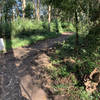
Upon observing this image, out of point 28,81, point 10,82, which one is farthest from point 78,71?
point 10,82

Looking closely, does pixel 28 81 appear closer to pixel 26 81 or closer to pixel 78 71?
pixel 26 81

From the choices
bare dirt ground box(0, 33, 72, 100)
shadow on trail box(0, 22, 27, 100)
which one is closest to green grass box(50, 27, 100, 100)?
bare dirt ground box(0, 33, 72, 100)

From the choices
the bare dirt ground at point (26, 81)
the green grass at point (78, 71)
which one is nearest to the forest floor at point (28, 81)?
the bare dirt ground at point (26, 81)

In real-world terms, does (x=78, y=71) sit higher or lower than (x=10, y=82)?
higher

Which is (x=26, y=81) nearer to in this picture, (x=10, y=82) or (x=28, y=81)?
(x=28, y=81)

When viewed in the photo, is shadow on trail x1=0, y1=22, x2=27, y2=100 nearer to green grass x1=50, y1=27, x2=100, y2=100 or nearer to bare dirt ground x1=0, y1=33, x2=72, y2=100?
bare dirt ground x1=0, y1=33, x2=72, y2=100

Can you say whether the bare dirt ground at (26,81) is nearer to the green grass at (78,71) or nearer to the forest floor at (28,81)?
the forest floor at (28,81)

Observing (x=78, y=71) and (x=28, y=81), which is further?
(x=78, y=71)

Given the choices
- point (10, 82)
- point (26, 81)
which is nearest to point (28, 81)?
point (26, 81)

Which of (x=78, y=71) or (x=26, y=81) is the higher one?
(x=78, y=71)

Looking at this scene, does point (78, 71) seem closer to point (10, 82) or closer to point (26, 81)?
point (26, 81)

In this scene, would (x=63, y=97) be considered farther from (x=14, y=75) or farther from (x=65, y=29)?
(x=65, y=29)

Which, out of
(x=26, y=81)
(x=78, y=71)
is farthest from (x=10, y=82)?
(x=78, y=71)

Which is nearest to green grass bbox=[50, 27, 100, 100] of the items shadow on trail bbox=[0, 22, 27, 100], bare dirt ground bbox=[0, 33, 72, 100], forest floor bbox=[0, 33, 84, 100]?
forest floor bbox=[0, 33, 84, 100]
